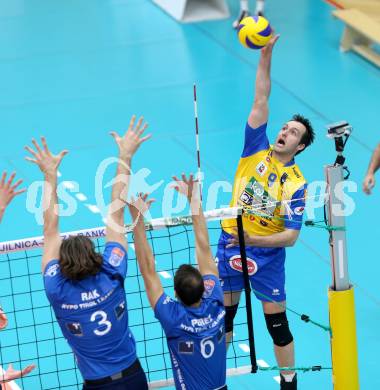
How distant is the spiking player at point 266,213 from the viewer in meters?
8.60

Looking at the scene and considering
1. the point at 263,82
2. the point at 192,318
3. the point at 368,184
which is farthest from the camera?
the point at 263,82

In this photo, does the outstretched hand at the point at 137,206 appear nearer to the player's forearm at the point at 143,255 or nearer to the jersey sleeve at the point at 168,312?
the player's forearm at the point at 143,255

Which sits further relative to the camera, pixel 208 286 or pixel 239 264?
pixel 239 264

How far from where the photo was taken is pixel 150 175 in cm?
1309

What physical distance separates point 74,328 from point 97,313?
0.68 feet

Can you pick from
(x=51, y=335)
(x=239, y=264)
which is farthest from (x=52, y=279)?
(x=51, y=335)

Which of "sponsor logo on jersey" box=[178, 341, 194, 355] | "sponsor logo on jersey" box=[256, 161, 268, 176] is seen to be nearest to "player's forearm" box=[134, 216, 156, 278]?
"sponsor logo on jersey" box=[178, 341, 194, 355]

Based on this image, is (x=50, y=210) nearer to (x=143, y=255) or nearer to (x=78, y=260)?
(x=78, y=260)

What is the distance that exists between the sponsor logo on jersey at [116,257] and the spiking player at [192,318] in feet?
Answer: 0.73

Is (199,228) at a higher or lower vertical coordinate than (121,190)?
lower

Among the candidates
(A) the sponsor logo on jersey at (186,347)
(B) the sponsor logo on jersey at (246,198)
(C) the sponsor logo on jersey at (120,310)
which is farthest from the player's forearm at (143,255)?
(B) the sponsor logo on jersey at (246,198)

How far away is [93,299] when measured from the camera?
6.66m

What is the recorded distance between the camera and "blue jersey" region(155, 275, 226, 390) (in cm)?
685

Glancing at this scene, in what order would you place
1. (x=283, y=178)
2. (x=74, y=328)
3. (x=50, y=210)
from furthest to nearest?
(x=283, y=178) → (x=50, y=210) → (x=74, y=328)
